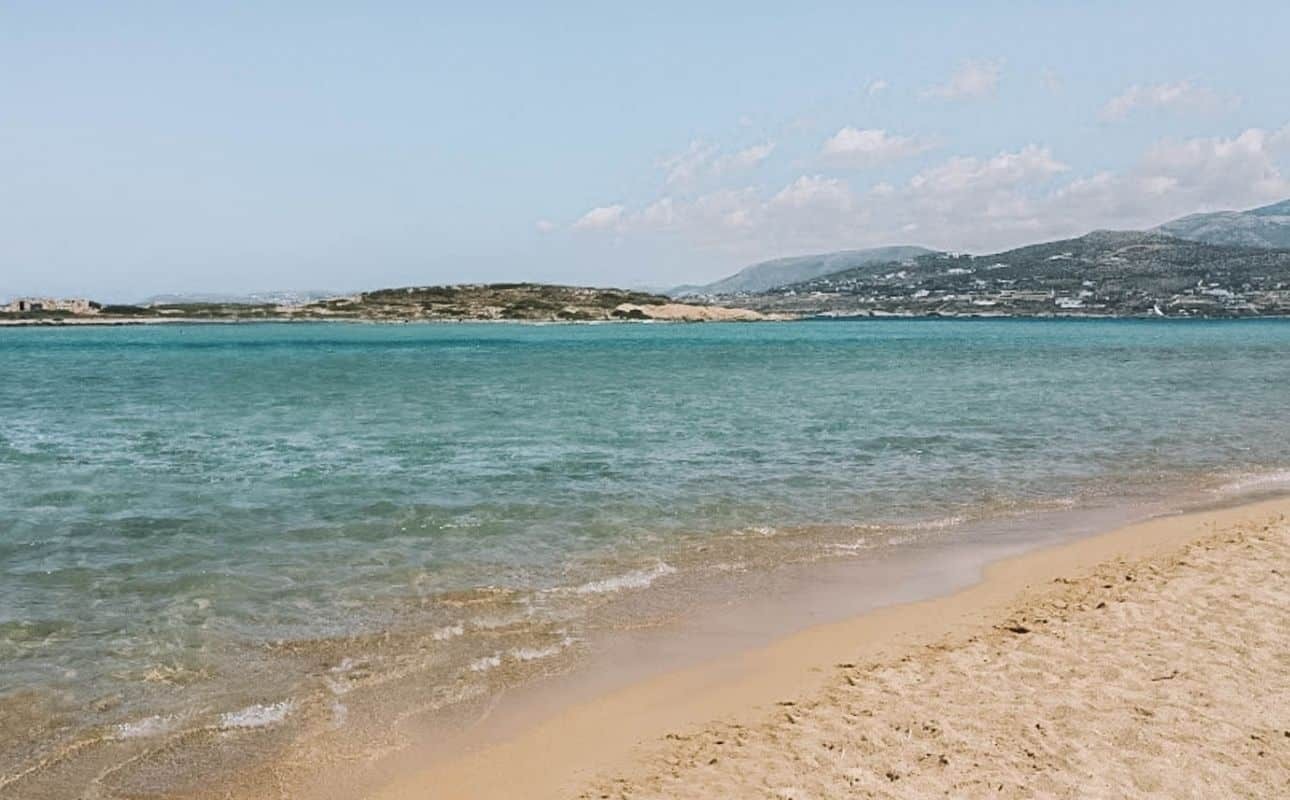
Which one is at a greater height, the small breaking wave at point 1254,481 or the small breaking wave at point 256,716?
the small breaking wave at point 256,716

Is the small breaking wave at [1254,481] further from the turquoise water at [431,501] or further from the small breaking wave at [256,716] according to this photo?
the small breaking wave at [256,716]

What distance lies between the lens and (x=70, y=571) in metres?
11.6

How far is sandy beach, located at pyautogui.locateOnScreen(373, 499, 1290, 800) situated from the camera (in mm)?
5910

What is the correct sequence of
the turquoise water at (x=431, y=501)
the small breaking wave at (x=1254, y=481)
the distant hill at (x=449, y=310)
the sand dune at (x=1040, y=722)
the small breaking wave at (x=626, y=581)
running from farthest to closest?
the distant hill at (x=449, y=310)
the small breaking wave at (x=1254, y=481)
the small breaking wave at (x=626, y=581)
the turquoise water at (x=431, y=501)
the sand dune at (x=1040, y=722)

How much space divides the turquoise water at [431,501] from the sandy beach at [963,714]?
1.84m

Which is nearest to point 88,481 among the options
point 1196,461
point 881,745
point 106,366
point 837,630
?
point 837,630

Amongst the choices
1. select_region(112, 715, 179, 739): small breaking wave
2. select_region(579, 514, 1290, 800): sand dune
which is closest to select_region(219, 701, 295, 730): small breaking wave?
select_region(112, 715, 179, 739): small breaking wave

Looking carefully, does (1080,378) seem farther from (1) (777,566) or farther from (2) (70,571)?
(2) (70,571)

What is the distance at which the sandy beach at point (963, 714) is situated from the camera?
5910 mm

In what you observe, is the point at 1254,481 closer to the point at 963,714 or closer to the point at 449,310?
the point at 963,714

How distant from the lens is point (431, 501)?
51.9ft

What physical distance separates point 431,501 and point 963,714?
1054cm

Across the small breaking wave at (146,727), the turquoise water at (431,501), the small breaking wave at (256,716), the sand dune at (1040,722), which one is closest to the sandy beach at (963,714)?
the sand dune at (1040,722)

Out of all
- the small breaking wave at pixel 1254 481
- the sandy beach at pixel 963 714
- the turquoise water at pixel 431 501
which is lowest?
the small breaking wave at pixel 1254 481
